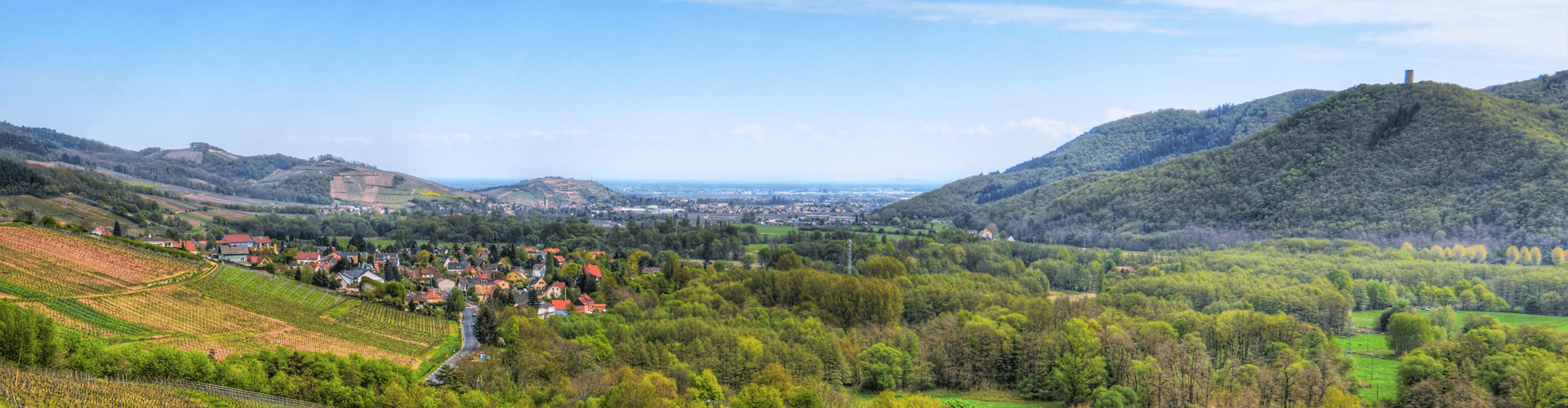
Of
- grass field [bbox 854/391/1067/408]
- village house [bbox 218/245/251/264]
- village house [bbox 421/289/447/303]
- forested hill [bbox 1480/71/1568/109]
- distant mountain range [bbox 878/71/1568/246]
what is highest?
forested hill [bbox 1480/71/1568/109]

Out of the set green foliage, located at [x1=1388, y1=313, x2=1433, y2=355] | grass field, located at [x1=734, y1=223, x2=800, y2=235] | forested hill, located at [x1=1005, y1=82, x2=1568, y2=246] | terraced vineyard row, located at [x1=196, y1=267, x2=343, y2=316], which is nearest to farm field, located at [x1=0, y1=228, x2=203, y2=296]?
terraced vineyard row, located at [x1=196, y1=267, x2=343, y2=316]

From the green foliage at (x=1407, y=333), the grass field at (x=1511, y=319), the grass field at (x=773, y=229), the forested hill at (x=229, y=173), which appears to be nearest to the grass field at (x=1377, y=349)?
the grass field at (x=1511, y=319)

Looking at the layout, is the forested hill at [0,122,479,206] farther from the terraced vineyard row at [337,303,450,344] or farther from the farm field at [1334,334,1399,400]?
the farm field at [1334,334,1399,400]

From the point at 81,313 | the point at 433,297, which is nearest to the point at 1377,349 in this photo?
the point at 433,297

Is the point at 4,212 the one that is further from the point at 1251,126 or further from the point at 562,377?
the point at 1251,126

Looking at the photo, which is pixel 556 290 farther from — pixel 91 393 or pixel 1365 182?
pixel 1365 182

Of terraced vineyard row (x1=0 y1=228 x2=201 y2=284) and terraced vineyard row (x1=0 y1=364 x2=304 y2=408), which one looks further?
terraced vineyard row (x1=0 y1=228 x2=201 y2=284)
